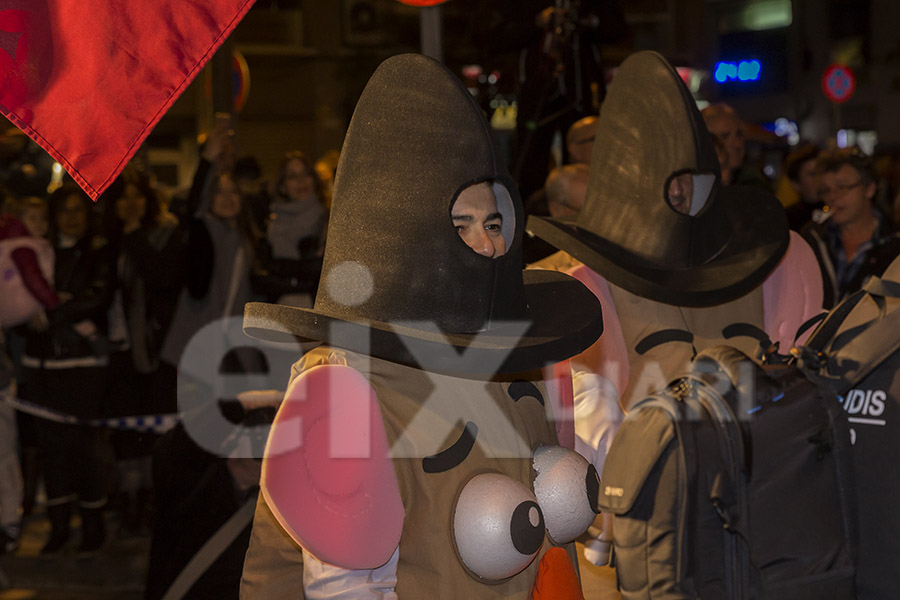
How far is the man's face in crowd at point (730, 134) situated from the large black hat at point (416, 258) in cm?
305

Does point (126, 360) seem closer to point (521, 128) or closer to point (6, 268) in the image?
point (6, 268)

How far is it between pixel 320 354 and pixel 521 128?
436 centimetres

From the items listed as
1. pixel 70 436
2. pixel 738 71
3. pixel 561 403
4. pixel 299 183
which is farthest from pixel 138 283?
pixel 738 71

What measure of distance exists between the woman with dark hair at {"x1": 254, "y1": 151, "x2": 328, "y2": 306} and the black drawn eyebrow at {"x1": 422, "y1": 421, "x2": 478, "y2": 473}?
467cm

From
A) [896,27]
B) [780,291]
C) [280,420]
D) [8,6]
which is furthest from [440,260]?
[896,27]

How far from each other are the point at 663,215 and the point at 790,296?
528 mm

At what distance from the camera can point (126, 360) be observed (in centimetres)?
694

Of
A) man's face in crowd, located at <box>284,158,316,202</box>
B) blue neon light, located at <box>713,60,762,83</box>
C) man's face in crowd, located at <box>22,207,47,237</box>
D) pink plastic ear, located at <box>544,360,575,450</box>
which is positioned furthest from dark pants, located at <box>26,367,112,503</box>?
blue neon light, located at <box>713,60,762,83</box>

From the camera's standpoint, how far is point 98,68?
2.18 meters

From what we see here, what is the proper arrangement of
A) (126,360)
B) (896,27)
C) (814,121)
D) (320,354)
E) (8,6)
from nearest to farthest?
1. (8,6)
2. (320,354)
3. (126,360)
4. (896,27)
5. (814,121)

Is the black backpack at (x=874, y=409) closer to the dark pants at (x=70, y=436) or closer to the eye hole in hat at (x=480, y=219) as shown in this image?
the eye hole in hat at (x=480, y=219)

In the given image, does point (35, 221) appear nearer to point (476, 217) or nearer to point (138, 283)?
point (138, 283)

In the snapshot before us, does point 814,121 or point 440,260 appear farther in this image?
point 814,121

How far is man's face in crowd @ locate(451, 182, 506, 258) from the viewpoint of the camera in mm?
2375
